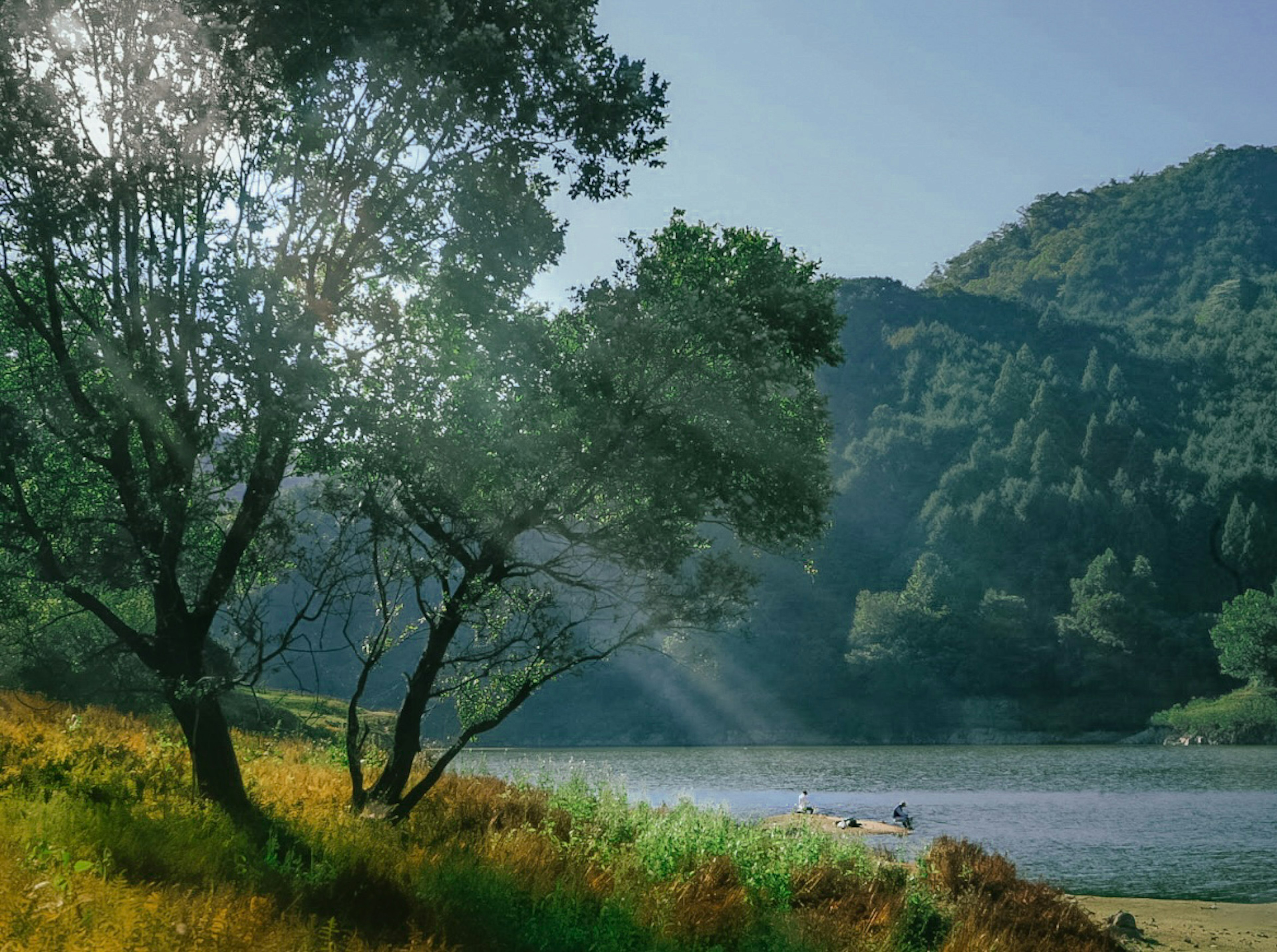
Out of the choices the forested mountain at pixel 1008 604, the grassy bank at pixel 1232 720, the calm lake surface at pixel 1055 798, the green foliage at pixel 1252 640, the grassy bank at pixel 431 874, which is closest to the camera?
the grassy bank at pixel 431 874

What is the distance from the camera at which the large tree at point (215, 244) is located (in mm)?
10719

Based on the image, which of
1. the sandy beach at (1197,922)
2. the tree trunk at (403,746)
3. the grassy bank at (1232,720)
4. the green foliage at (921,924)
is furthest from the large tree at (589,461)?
the grassy bank at (1232,720)

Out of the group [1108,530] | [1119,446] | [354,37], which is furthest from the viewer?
[1119,446]

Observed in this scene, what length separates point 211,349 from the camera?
33.4 feet

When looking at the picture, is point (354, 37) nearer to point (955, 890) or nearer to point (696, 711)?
point (955, 890)

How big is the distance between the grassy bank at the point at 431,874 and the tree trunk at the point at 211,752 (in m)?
0.41

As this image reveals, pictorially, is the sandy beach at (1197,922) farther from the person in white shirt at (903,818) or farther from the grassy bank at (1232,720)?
the grassy bank at (1232,720)

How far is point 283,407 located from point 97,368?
117 inches

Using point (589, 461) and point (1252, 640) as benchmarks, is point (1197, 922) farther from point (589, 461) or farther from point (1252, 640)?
point (1252, 640)

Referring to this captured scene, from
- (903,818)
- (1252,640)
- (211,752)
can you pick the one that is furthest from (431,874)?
(1252,640)

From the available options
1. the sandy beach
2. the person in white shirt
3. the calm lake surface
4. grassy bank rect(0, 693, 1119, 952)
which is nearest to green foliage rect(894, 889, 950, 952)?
grassy bank rect(0, 693, 1119, 952)

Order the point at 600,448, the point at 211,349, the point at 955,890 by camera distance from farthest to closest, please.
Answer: the point at 955,890 < the point at 600,448 < the point at 211,349

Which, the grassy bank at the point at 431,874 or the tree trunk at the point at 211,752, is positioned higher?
the tree trunk at the point at 211,752

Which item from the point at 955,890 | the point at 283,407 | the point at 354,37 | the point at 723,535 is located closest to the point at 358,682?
the point at 283,407
